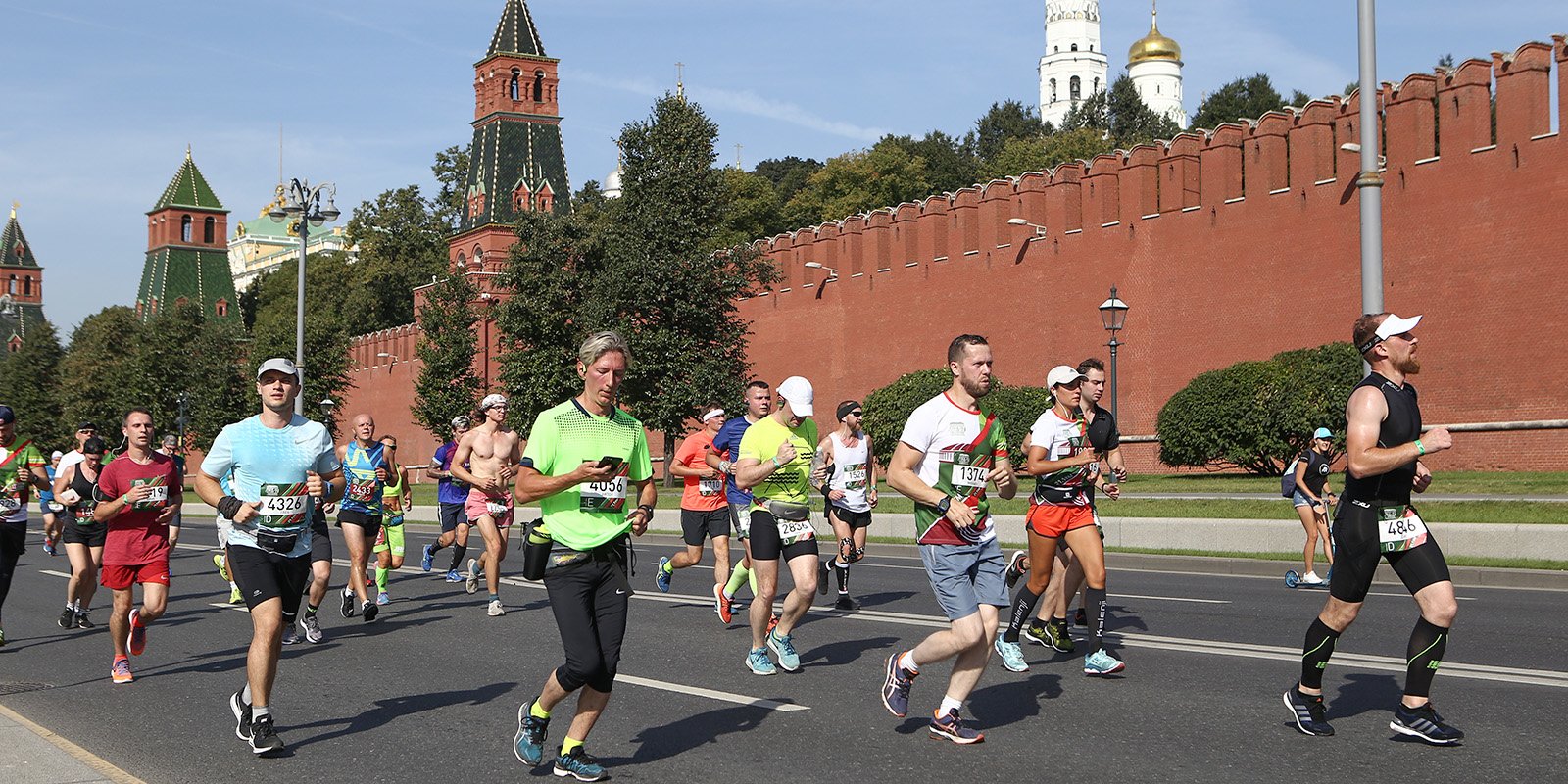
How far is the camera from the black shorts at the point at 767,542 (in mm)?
10609

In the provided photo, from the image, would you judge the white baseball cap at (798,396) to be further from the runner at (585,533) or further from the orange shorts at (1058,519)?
the runner at (585,533)

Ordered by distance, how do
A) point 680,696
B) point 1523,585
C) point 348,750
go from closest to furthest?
1. point 348,750
2. point 680,696
3. point 1523,585

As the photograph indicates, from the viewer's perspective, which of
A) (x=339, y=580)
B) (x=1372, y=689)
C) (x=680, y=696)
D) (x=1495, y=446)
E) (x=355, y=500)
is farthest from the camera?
(x=1495, y=446)

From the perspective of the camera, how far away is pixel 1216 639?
11289 millimetres

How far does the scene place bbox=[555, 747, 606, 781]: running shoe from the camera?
274 inches

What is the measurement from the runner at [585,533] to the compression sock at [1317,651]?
3.22 meters

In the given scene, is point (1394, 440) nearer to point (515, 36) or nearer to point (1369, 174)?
point (1369, 174)

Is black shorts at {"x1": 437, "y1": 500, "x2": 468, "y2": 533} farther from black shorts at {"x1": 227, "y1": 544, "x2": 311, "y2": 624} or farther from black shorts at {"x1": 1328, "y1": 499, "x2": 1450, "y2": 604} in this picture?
black shorts at {"x1": 1328, "y1": 499, "x2": 1450, "y2": 604}

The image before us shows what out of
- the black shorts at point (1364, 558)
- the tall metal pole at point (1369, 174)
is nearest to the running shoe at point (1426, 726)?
the black shorts at point (1364, 558)

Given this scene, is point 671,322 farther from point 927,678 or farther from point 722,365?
point 927,678

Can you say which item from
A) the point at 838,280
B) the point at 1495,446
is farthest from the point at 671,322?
the point at 1495,446

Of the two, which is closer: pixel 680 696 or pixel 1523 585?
pixel 680 696

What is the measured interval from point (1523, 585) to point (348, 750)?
41.5 ft

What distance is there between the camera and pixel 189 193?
135 m
